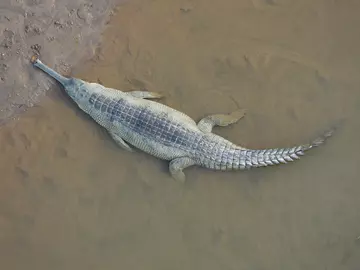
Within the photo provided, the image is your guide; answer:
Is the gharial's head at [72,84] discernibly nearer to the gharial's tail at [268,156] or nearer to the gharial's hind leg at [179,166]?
the gharial's hind leg at [179,166]

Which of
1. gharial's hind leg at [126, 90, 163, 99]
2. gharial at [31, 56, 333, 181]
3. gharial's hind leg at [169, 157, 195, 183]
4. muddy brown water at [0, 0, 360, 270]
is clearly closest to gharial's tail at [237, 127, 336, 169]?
gharial at [31, 56, 333, 181]

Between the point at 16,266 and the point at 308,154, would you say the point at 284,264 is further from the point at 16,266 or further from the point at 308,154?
the point at 16,266

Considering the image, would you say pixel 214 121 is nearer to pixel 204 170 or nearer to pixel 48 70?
pixel 204 170

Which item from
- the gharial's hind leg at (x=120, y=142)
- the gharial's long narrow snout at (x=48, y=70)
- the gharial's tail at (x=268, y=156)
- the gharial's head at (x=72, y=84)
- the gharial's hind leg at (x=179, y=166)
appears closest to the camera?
the gharial's tail at (x=268, y=156)

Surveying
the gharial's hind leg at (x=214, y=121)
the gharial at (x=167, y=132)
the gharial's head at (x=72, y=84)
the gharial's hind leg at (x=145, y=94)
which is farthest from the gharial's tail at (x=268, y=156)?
the gharial's head at (x=72, y=84)

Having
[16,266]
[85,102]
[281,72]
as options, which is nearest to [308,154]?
[281,72]

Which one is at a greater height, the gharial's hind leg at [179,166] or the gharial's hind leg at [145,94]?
the gharial's hind leg at [145,94]
